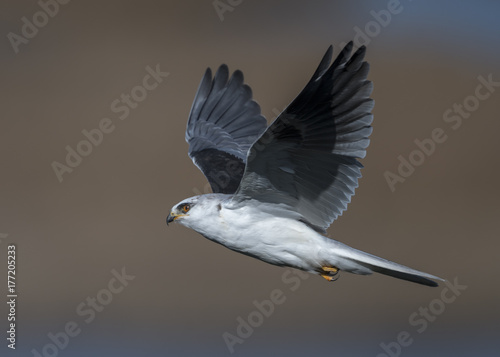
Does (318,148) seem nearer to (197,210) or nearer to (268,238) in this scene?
(268,238)

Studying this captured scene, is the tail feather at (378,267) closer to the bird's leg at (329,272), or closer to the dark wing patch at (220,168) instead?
the bird's leg at (329,272)

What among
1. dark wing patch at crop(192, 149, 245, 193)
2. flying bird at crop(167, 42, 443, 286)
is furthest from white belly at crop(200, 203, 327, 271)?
dark wing patch at crop(192, 149, 245, 193)

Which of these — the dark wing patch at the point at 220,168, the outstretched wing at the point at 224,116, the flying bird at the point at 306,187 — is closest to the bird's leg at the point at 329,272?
the flying bird at the point at 306,187

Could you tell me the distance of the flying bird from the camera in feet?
19.3

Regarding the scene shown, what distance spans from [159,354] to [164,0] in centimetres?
1163

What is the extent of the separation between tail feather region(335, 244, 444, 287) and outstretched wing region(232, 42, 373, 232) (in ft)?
1.31

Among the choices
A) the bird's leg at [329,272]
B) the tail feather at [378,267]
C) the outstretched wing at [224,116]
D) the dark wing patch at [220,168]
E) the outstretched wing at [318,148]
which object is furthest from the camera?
the outstretched wing at [224,116]

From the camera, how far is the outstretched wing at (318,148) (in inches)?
230

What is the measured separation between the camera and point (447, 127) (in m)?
19.2

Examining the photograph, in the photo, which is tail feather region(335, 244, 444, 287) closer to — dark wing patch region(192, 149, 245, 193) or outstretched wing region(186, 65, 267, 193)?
dark wing patch region(192, 149, 245, 193)

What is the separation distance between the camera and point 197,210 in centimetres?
660

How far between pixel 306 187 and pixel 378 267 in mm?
849

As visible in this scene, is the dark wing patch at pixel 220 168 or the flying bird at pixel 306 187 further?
the dark wing patch at pixel 220 168

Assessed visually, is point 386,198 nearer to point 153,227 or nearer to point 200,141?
point 153,227
